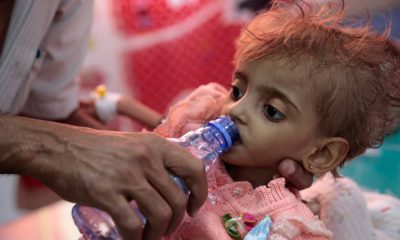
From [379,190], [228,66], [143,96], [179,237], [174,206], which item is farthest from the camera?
[143,96]

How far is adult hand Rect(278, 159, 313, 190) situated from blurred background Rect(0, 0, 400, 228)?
90 centimetres

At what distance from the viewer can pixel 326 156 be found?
85 centimetres

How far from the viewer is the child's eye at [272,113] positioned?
800 millimetres

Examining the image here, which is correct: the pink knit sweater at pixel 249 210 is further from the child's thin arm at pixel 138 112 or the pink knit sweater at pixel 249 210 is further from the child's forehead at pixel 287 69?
the child's thin arm at pixel 138 112

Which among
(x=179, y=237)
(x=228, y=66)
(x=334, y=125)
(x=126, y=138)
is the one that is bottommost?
(x=228, y=66)

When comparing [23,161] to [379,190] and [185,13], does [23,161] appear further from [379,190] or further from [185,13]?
[185,13]

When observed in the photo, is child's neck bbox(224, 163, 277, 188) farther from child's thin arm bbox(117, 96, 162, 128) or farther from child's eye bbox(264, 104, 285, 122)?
child's thin arm bbox(117, 96, 162, 128)

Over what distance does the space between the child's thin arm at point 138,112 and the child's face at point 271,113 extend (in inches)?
19.9

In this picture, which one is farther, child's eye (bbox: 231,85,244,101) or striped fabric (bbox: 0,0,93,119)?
striped fabric (bbox: 0,0,93,119)

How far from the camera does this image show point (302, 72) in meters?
0.79

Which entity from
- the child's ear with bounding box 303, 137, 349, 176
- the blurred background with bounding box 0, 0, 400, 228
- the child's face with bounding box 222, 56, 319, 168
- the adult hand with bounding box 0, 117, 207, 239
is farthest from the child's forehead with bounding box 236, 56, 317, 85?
the blurred background with bounding box 0, 0, 400, 228

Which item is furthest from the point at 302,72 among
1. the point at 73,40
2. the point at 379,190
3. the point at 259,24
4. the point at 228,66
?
the point at 228,66

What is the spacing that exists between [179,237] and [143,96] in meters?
1.25

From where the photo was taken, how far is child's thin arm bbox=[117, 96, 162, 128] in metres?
1.30
